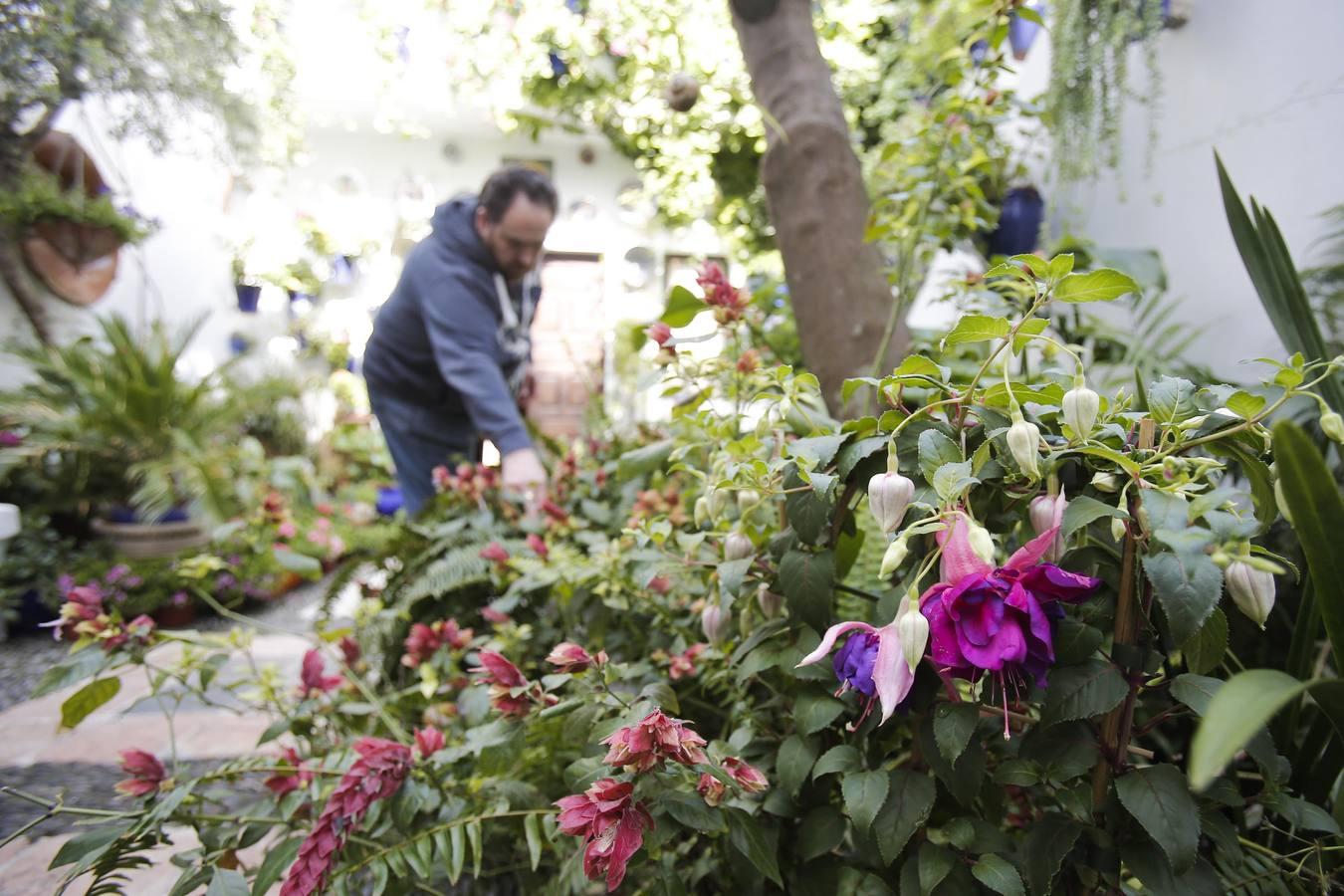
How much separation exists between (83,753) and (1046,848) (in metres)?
1.38

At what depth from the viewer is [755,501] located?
0.62 m

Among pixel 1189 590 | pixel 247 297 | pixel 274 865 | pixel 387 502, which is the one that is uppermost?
pixel 247 297

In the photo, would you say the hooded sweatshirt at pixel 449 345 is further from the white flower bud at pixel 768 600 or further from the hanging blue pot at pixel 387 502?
the hanging blue pot at pixel 387 502

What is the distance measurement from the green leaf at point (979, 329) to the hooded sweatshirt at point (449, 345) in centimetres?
123

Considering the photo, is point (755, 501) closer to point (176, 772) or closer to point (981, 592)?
point (981, 592)

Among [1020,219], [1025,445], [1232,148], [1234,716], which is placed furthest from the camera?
[1020,219]

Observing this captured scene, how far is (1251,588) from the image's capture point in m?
0.41

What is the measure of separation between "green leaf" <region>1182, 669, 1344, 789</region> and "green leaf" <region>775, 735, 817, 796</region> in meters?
0.31

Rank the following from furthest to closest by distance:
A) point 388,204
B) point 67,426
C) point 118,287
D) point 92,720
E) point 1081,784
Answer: point 388,204 < point 118,287 < point 67,426 < point 92,720 < point 1081,784

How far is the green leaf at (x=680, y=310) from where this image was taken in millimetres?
914

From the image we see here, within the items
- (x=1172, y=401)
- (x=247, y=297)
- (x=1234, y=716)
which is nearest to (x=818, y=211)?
(x=1172, y=401)

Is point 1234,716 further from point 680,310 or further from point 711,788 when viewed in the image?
point 680,310

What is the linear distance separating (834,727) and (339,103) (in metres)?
5.30

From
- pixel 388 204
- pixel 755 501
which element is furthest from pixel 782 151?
pixel 388 204
